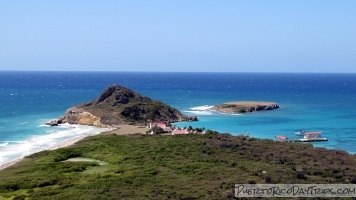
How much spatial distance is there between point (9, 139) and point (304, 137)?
50.5 metres

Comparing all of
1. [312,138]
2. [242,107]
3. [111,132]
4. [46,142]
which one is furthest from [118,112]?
[312,138]

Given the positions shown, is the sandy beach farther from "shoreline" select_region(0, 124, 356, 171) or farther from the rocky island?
the rocky island

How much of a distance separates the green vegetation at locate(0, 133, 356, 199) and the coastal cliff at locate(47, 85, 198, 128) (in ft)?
94.9

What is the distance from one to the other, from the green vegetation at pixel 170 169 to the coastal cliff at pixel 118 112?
1139 inches

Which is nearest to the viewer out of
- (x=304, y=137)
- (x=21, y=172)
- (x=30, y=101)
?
(x=21, y=172)

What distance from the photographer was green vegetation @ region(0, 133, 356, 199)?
42.0 metres

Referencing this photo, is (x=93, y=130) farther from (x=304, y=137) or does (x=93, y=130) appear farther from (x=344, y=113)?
(x=344, y=113)

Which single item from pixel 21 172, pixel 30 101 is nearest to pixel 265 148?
pixel 21 172

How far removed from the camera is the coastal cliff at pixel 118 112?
3818 inches

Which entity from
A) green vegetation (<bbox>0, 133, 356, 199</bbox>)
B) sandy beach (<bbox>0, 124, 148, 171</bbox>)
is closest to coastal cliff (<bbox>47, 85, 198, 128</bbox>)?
sandy beach (<bbox>0, 124, 148, 171</bbox>)

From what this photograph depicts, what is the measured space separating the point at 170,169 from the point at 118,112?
50994 mm

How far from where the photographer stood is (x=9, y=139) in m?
75.3

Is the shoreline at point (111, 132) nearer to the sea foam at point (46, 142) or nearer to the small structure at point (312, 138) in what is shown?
the sea foam at point (46, 142)

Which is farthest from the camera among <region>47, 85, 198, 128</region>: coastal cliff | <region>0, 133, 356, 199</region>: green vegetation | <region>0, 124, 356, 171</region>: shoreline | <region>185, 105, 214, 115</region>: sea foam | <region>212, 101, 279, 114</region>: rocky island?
<region>212, 101, 279, 114</region>: rocky island
